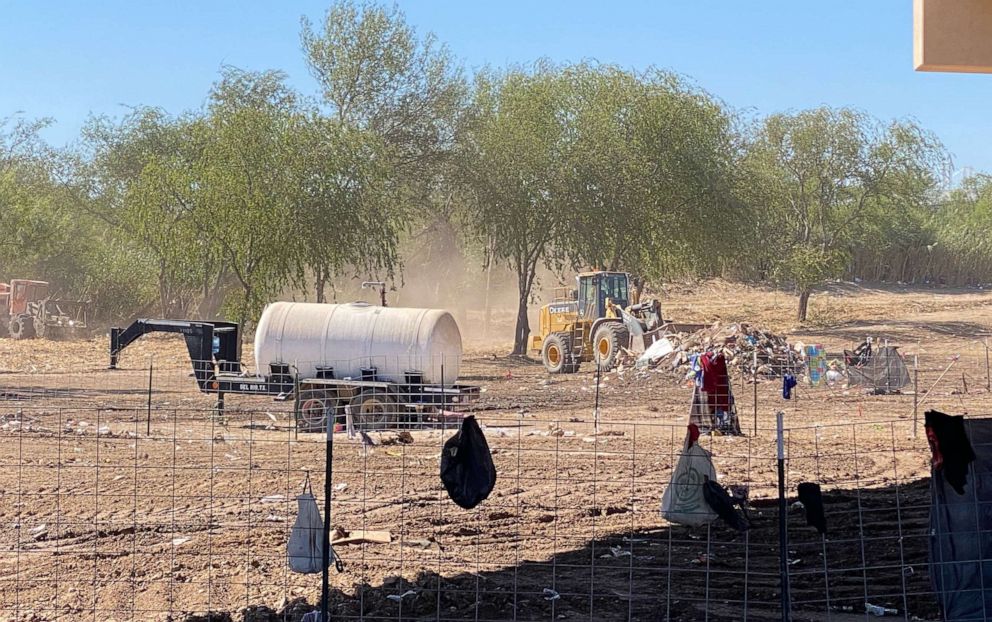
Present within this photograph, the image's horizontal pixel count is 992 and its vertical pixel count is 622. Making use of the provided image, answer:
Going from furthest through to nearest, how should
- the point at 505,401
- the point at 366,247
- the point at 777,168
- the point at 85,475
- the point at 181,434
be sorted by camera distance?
the point at 777,168
the point at 366,247
the point at 505,401
the point at 181,434
the point at 85,475

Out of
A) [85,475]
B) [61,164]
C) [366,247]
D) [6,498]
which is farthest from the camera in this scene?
[61,164]

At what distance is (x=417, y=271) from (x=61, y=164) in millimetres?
16929

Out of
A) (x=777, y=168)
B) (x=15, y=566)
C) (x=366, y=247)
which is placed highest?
(x=777, y=168)

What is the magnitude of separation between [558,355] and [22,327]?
62.2 feet

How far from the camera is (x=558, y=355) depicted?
30.0 m

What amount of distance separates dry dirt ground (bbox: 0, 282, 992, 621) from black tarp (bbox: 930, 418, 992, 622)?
2.04 ft

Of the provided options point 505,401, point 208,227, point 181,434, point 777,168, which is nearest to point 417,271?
point 777,168

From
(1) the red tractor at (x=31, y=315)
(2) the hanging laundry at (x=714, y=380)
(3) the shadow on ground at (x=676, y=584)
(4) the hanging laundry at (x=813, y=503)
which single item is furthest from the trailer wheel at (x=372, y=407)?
(1) the red tractor at (x=31, y=315)

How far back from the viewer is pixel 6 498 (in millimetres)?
11398

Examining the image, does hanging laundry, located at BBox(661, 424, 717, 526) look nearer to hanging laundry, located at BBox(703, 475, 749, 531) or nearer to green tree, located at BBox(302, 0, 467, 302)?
hanging laundry, located at BBox(703, 475, 749, 531)

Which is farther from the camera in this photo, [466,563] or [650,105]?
[650,105]

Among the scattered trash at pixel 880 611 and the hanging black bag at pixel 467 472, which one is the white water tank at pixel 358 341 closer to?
the hanging black bag at pixel 467 472

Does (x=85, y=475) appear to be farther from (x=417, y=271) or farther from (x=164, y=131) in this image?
(x=417, y=271)

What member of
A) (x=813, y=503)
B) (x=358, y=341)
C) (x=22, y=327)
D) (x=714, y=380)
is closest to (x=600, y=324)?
(x=358, y=341)
